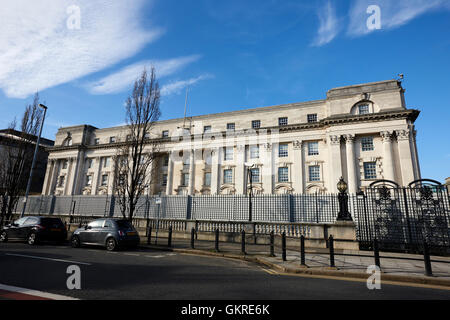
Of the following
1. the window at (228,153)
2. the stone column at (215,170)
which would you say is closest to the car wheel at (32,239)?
the stone column at (215,170)

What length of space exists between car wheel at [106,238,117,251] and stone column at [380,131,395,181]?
29992 millimetres

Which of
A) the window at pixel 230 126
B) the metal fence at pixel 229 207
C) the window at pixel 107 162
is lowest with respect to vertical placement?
the metal fence at pixel 229 207

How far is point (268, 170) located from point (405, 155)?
16.5 meters

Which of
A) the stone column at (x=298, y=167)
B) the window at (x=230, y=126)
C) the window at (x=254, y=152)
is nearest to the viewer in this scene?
the stone column at (x=298, y=167)

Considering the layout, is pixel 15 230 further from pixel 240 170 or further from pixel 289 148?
pixel 289 148

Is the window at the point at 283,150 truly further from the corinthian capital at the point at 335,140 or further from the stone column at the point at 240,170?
the corinthian capital at the point at 335,140

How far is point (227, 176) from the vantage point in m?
37.0

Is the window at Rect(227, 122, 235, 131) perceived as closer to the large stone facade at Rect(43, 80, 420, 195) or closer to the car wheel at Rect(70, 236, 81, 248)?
the large stone facade at Rect(43, 80, 420, 195)

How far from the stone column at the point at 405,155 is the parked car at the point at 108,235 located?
30.0 m

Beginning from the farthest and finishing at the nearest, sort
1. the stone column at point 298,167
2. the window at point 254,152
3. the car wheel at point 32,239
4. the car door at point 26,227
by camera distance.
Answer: the window at point 254,152
the stone column at point 298,167
the car door at point 26,227
the car wheel at point 32,239

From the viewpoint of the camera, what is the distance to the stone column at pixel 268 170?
1318 inches

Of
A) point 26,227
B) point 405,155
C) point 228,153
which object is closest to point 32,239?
point 26,227
